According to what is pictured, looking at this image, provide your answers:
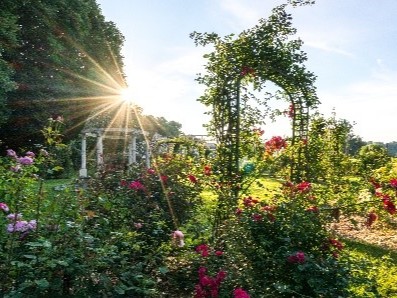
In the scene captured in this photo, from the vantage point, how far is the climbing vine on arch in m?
5.41

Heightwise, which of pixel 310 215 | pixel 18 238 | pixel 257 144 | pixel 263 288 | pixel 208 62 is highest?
pixel 208 62

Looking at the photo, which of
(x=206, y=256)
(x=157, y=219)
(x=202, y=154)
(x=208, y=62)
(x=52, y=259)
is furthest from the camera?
(x=202, y=154)

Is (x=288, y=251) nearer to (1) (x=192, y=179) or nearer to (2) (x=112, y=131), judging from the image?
(1) (x=192, y=179)

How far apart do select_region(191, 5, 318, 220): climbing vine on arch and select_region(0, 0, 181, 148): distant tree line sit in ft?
40.0

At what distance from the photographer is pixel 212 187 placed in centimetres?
520

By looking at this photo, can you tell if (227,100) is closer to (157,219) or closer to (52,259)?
(157,219)

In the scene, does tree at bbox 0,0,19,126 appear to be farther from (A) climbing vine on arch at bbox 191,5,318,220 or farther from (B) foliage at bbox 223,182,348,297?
(B) foliage at bbox 223,182,348,297

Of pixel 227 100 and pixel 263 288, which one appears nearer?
pixel 263 288

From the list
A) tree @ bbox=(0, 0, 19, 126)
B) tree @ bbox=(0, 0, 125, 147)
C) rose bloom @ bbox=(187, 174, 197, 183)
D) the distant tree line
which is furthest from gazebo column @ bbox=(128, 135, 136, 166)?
tree @ bbox=(0, 0, 19, 126)

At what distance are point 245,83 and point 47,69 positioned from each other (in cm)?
1544

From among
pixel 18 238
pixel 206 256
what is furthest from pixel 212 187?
pixel 18 238

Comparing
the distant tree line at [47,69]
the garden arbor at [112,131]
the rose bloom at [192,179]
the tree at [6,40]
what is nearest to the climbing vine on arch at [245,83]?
the rose bloom at [192,179]

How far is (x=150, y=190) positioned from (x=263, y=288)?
194 cm

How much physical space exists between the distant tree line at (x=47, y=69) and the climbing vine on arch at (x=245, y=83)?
12.2 meters
